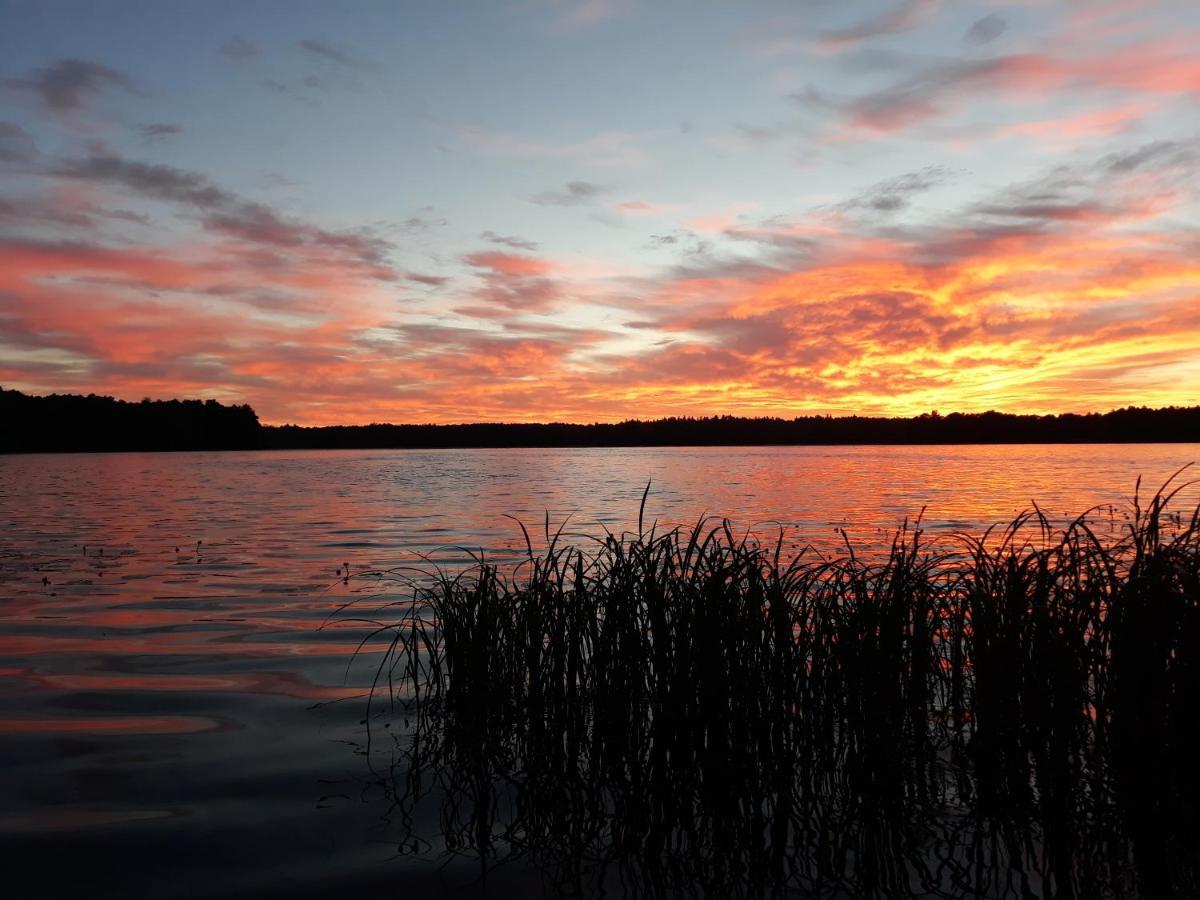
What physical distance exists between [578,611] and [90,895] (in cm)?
369

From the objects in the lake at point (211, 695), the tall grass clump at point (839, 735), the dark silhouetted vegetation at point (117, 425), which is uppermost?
the dark silhouetted vegetation at point (117, 425)

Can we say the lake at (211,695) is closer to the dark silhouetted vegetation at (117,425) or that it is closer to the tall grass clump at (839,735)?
the tall grass clump at (839,735)

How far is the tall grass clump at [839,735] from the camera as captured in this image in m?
5.19

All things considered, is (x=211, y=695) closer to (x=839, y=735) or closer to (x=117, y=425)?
(x=839, y=735)

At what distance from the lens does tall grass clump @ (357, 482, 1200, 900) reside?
5188 mm

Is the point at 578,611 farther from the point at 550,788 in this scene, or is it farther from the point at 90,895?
the point at 90,895

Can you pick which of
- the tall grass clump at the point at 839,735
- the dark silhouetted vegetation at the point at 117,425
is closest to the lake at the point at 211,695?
the tall grass clump at the point at 839,735

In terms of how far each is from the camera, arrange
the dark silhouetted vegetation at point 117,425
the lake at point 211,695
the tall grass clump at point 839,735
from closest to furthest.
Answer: the tall grass clump at point 839,735 → the lake at point 211,695 → the dark silhouetted vegetation at point 117,425

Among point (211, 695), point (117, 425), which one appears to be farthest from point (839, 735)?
point (117, 425)

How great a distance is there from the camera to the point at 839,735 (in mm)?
6332

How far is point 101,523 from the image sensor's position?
30.3 m

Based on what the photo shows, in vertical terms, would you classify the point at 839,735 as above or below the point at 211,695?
Answer: above

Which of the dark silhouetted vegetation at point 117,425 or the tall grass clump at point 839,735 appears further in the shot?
the dark silhouetted vegetation at point 117,425

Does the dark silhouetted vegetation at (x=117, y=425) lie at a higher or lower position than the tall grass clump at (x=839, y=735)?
higher
